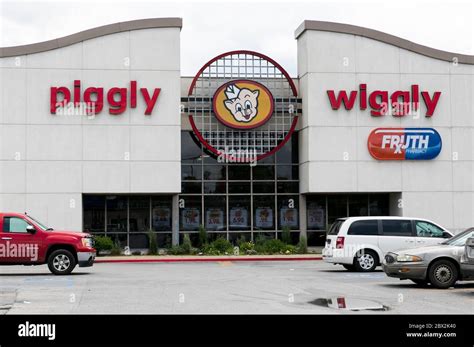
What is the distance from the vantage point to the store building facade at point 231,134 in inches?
1361

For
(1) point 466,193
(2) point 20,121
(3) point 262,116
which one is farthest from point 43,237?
(1) point 466,193

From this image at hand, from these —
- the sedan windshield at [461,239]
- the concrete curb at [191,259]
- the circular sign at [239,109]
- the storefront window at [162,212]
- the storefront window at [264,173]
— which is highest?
the circular sign at [239,109]

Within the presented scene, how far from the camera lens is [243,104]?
36344mm

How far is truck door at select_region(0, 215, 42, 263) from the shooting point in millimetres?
22234

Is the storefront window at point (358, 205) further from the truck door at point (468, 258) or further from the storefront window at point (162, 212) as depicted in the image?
the truck door at point (468, 258)

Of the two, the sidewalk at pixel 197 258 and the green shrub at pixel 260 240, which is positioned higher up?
the green shrub at pixel 260 240

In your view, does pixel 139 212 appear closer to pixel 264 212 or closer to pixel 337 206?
pixel 264 212

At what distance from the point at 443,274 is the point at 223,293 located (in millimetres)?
5164

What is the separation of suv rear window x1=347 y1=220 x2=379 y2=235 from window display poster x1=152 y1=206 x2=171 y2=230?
13720 millimetres

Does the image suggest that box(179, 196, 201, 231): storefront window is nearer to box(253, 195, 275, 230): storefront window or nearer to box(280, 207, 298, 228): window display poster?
box(253, 195, 275, 230): storefront window

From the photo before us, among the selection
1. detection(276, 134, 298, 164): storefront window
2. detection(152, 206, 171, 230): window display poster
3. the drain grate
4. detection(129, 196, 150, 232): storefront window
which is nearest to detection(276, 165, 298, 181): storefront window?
detection(276, 134, 298, 164): storefront window

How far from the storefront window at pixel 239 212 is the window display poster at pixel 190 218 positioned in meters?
1.62

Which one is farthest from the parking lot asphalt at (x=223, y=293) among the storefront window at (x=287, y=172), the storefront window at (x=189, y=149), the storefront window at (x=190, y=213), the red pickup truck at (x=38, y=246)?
the storefront window at (x=287, y=172)
